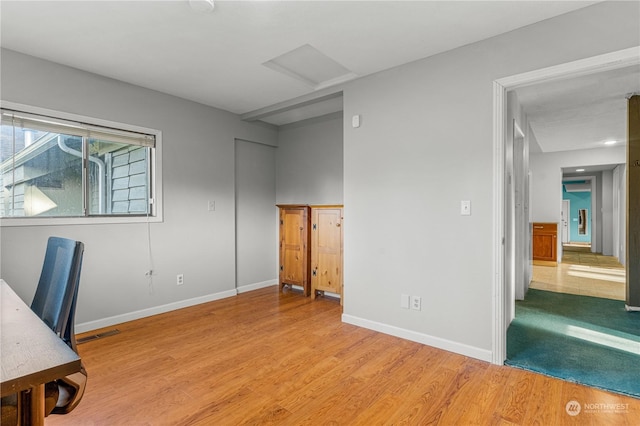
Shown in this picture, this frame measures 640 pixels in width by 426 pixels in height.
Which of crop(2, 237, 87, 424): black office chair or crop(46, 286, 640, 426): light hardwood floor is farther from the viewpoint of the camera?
crop(46, 286, 640, 426): light hardwood floor

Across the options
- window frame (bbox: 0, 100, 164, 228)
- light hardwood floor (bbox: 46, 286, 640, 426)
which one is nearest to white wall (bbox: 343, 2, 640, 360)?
light hardwood floor (bbox: 46, 286, 640, 426)

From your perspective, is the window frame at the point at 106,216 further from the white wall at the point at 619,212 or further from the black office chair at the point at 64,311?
the white wall at the point at 619,212

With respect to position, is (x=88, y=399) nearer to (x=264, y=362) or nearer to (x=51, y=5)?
(x=264, y=362)

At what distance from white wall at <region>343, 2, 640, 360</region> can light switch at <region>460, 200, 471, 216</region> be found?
34 millimetres

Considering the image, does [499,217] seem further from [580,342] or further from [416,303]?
[580,342]

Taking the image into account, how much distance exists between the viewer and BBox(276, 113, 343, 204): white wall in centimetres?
461

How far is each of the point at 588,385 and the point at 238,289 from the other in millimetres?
3791

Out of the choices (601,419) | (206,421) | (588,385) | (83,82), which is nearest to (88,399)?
(206,421)

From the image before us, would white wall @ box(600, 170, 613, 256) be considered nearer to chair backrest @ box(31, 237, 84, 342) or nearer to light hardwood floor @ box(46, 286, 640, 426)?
light hardwood floor @ box(46, 286, 640, 426)

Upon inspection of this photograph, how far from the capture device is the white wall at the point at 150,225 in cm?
283

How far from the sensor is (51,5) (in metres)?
2.12

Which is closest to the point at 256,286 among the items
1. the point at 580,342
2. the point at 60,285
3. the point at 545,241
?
the point at 60,285

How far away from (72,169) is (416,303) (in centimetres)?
349

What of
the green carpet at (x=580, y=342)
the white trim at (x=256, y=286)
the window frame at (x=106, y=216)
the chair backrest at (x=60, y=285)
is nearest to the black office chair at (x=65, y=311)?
the chair backrest at (x=60, y=285)
